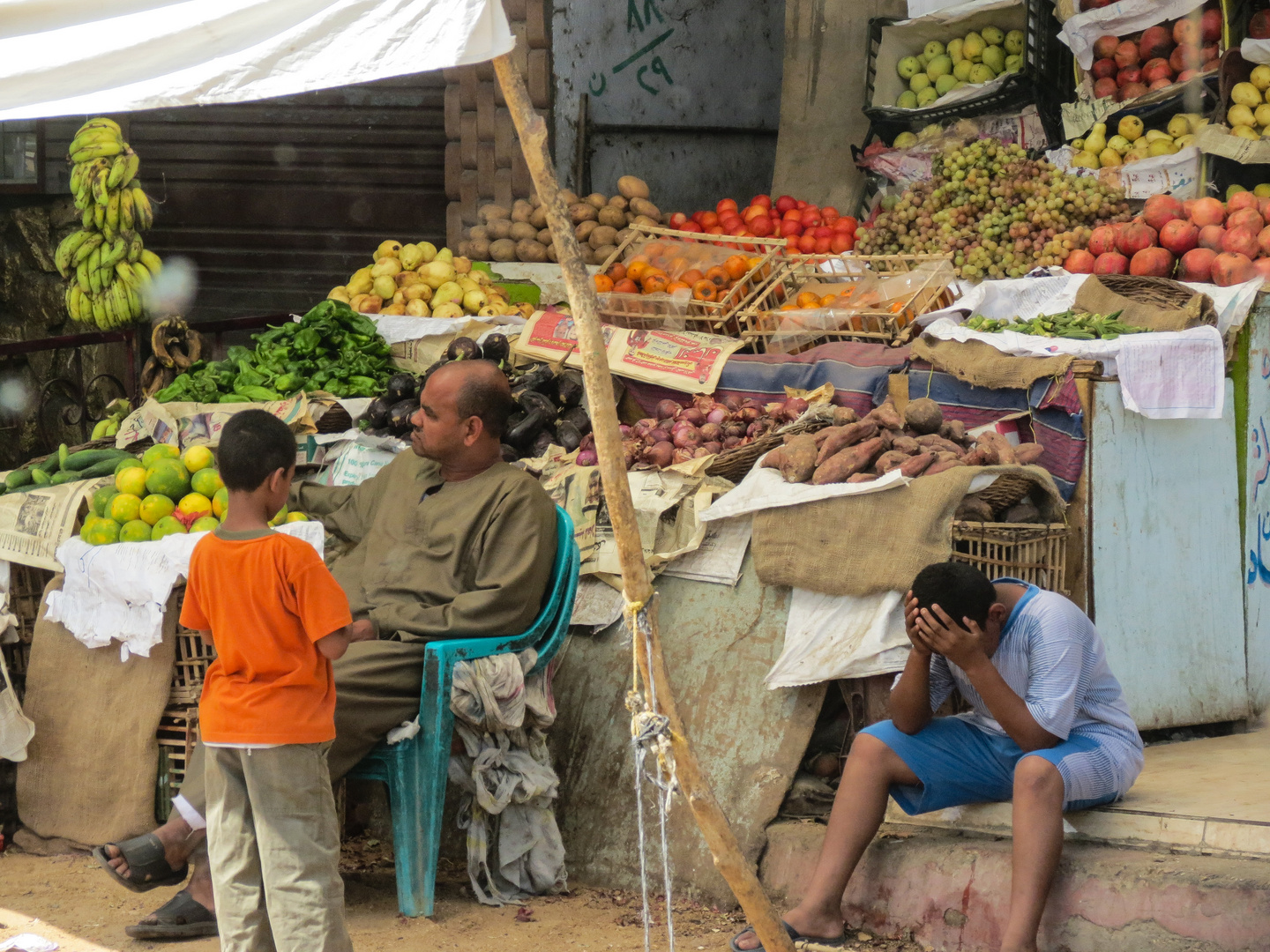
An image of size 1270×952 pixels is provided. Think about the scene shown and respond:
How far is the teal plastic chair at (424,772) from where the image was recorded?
3725 mm

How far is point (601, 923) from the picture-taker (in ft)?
12.3

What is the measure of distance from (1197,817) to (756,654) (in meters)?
1.30

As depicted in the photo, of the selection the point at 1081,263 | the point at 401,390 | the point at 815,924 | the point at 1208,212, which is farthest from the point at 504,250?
the point at 815,924

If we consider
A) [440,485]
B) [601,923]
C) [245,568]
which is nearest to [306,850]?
[245,568]

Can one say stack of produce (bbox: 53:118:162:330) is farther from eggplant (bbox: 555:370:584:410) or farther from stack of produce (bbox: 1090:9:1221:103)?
stack of produce (bbox: 1090:9:1221:103)

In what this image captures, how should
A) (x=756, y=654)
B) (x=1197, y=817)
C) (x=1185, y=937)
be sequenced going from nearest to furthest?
(x=1185, y=937), (x=1197, y=817), (x=756, y=654)

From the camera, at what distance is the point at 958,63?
296 inches

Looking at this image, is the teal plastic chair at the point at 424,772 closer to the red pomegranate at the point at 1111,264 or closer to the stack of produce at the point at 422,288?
the stack of produce at the point at 422,288

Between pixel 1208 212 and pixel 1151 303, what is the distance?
2.56ft

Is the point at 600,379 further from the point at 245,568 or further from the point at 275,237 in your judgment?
the point at 275,237

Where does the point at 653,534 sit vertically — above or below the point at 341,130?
below

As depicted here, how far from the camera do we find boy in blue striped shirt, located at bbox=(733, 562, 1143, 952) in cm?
310

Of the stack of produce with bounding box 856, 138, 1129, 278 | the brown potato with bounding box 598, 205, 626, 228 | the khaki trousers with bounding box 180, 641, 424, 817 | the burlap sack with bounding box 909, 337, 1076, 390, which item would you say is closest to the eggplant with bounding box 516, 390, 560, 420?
the burlap sack with bounding box 909, 337, 1076, 390

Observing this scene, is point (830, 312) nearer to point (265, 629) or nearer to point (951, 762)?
point (951, 762)
